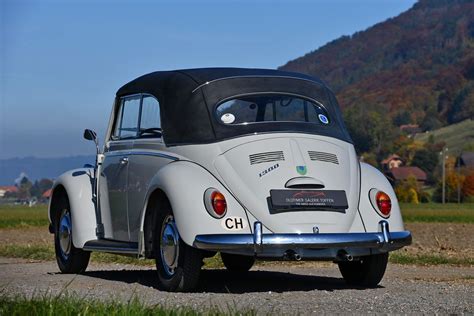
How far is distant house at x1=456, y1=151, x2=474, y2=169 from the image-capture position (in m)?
157

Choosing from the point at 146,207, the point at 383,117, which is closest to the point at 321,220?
the point at 146,207

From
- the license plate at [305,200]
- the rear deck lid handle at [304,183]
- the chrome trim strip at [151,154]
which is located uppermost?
the chrome trim strip at [151,154]

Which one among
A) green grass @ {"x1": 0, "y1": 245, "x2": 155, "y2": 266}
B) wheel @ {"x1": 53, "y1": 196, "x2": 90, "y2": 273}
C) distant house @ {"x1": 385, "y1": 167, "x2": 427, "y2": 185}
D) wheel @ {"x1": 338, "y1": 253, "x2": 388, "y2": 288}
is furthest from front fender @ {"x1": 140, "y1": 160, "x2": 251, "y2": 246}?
distant house @ {"x1": 385, "y1": 167, "x2": 427, "y2": 185}

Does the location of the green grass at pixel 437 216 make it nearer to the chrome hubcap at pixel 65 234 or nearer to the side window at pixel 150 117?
the chrome hubcap at pixel 65 234

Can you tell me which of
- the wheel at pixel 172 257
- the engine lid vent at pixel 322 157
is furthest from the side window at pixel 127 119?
the engine lid vent at pixel 322 157

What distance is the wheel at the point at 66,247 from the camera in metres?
11.8

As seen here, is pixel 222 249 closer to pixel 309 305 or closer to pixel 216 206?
pixel 216 206

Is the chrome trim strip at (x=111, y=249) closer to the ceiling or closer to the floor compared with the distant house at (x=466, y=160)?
closer to the floor

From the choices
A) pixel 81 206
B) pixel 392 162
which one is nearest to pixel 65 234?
pixel 81 206

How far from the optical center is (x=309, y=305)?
8.09 metres

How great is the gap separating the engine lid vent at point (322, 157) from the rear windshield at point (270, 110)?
Result: 0.57m

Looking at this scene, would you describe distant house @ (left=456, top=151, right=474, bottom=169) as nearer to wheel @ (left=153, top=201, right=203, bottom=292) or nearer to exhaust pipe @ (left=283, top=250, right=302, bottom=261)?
wheel @ (left=153, top=201, right=203, bottom=292)

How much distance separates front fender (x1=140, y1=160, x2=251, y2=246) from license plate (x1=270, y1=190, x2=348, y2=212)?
Answer: 12.5 inches

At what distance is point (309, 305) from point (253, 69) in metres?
3.37
